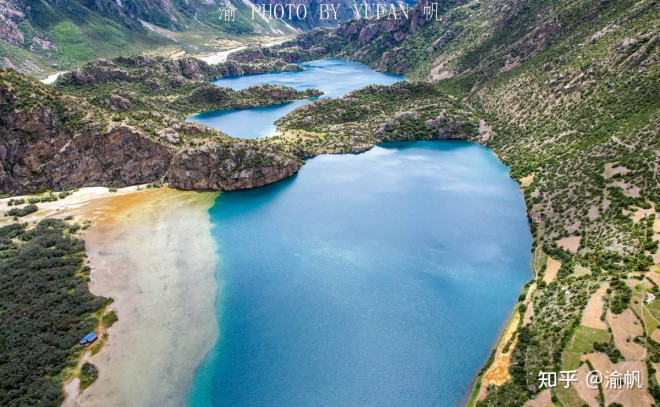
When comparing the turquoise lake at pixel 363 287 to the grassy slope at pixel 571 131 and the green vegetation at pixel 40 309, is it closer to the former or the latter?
the grassy slope at pixel 571 131

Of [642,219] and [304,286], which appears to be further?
[304,286]

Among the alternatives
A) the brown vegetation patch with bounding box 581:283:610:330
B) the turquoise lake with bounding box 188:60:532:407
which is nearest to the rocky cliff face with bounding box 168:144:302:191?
the turquoise lake with bounding box 188:60:532:407

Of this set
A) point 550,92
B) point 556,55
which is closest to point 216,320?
point 550,92

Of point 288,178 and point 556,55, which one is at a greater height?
point 556,55

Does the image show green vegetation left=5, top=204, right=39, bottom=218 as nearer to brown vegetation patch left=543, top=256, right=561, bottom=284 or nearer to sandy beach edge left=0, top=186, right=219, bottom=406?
sandy beach edge left=0, top=186, right=219, bottom=406

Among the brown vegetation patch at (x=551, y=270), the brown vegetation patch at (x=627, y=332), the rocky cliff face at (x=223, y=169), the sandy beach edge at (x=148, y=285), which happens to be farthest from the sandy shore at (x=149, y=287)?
the brown vegetation patch at (x=551, y=270)

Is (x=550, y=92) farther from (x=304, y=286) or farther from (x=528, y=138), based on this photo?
(x=304, y=286)
